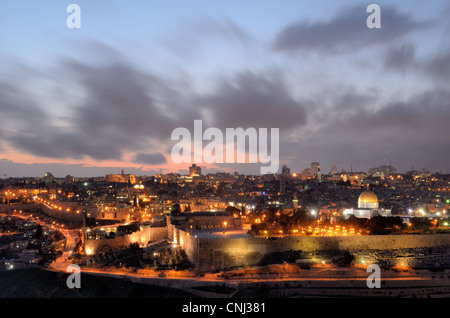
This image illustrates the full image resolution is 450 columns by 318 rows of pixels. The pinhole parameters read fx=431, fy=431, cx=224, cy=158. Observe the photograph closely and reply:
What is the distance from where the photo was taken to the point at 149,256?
77.1 feet

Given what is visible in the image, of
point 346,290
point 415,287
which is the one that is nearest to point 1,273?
point 346,290

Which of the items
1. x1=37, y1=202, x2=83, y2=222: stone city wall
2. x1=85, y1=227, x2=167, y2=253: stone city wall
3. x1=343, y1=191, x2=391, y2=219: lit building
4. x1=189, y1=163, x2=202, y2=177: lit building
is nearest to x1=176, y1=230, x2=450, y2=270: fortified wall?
x1=85, y1=227, x2=167, y2=253: stone city wall

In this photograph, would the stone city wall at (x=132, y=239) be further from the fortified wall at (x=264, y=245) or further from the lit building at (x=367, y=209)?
the lit building at (x=367, y=209)

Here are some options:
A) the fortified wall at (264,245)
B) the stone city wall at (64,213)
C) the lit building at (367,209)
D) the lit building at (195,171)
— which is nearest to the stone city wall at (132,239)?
the fortified wall at (264,245)

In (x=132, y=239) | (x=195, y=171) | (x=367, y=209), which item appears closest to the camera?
(x=132, y=239)

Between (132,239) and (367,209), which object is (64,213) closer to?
(132,239)

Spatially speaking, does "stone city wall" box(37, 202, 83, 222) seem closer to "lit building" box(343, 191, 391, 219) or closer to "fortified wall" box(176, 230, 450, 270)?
"fortified wall" box(176, 230, 450, 270)

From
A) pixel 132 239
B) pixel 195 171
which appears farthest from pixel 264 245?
pixel 195 171

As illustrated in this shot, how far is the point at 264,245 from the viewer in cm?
2242

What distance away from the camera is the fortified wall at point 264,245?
71.0 ft

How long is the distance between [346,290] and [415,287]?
10.1ft

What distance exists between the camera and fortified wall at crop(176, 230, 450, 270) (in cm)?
2164

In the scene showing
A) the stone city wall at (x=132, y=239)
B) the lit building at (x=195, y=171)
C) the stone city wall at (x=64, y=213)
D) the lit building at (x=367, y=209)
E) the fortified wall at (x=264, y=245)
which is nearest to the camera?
the fortified wall at (x=264, y=245)
